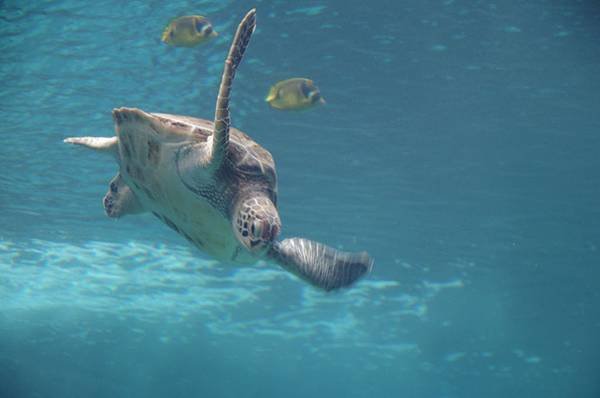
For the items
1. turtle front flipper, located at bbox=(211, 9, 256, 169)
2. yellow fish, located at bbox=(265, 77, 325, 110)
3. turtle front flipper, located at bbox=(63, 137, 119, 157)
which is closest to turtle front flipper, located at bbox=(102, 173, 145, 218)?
turtle front flipper, located at bbox=(63, 137, 119, 157)

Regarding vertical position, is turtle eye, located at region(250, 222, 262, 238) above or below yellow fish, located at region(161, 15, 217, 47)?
below

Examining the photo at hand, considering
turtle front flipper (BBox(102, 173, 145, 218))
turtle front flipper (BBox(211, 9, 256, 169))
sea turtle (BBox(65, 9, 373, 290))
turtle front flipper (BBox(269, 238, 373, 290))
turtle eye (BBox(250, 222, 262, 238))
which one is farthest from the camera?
turtle front flipper (BBox(102, 173, 145, 218))

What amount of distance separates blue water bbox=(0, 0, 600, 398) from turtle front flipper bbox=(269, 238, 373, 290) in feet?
3.46

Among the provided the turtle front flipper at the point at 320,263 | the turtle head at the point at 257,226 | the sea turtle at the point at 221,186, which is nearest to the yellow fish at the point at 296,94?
the sea turtle at the point at 221,186

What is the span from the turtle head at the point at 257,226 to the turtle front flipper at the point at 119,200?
9.08 ft

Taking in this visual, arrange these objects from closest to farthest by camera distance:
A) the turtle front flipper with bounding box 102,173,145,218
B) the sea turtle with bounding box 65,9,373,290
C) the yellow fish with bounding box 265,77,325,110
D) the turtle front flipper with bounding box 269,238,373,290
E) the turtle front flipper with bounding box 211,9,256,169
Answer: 1. the turtle front flipper with bounding box 211,9,256,169
2. the sea turtle with bounding box 65,9,373,290
3. the turtle front flipper with bounding box 269,238,373,290
4. the turtle front flipper with bounding box 102,173,145,218
5. the yellow fish with bounding box 265,77,325,110

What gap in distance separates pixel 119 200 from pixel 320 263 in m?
3.38

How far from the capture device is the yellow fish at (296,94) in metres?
6.16

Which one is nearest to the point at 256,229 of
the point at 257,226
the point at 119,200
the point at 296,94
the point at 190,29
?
the point at 257,226

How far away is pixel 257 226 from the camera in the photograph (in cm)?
358

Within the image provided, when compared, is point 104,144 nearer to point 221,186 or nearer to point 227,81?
point 221,186

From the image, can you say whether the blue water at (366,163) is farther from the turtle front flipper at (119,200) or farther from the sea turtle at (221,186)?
the turtle front flipper at (119,200)

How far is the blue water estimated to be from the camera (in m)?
8.25

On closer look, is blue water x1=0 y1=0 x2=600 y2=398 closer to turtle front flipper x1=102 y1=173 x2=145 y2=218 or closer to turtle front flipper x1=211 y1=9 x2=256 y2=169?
turtle front flipper x1=211 y1=9 x2=256 y2=169
